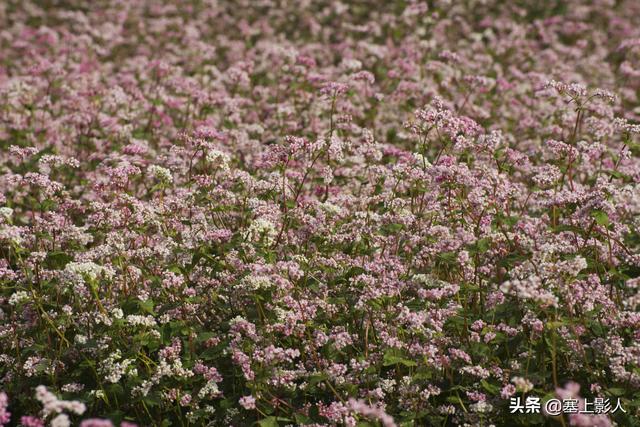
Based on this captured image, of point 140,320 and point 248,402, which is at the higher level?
point 140,320

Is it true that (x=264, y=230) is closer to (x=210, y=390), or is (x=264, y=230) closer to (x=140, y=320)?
(x=140, y=320)

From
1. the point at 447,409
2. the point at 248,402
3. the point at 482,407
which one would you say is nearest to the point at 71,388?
the point at 248,402

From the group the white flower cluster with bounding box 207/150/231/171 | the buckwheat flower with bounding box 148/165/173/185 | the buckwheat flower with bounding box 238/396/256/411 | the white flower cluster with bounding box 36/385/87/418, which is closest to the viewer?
the white flower cluster with bounding box 36/385/87/418

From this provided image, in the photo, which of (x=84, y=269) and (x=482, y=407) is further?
(x=84, y=269)

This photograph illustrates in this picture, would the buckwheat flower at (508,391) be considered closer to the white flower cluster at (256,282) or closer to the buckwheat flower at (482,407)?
the buckwheat flower at (482,407)

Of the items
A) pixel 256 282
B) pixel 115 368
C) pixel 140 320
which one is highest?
pixel 256 282

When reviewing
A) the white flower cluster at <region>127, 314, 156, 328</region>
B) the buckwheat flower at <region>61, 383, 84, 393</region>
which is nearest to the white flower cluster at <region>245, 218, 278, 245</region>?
the white flower cluster at <region>127, 314, 156, 328</region>

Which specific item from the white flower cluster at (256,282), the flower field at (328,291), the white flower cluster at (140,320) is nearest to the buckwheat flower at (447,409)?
the flower field at (328,291)

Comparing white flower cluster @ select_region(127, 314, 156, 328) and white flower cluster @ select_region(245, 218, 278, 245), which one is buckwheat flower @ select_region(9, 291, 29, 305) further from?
white flower cluster @ select_region(245, 218, 278, 245)

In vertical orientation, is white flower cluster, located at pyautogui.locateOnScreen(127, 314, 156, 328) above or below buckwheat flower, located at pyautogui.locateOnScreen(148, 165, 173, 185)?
below

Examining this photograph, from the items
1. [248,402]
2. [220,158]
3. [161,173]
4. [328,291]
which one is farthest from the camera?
[220,158]

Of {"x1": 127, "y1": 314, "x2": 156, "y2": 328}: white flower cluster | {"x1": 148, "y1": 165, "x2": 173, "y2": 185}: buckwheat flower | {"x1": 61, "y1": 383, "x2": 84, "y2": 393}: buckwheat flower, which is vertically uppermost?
{"x1": 148, "y1": 165, "x2": 173, "y2": 185}: buckwheat flower

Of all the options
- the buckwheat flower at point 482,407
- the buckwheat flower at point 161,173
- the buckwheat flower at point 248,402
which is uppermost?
the buckwheat flower at point 161,173

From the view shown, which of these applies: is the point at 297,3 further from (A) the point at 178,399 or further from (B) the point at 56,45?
(A) the point at 178,399
